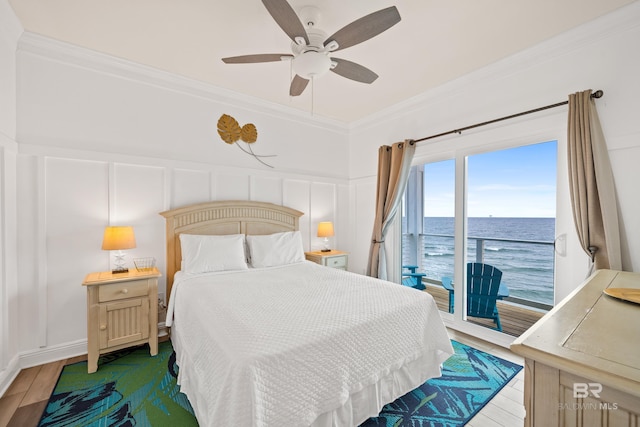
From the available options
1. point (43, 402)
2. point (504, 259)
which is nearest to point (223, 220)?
point (43, 402)

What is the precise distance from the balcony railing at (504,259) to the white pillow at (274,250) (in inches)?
66.6

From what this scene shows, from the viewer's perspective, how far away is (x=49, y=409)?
1.84 meters

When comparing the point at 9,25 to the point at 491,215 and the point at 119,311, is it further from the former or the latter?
the point at 491,215

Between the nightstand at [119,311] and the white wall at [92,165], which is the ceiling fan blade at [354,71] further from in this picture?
the nightstand at [119,311]

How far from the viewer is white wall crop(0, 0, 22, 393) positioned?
6.75 feet

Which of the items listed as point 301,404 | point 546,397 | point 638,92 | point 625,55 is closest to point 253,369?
point 301,404

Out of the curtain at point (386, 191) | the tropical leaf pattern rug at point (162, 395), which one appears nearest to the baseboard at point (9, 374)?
the tropical leaf pattern rug at point (162, 395)

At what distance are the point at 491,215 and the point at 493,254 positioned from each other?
2.04 ft

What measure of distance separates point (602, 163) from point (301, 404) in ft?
9.09

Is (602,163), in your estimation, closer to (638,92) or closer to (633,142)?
(633,142)

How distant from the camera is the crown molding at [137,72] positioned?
2.41 metres

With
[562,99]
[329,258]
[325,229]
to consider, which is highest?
[562,99]

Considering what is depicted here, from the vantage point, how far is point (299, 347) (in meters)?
1.35

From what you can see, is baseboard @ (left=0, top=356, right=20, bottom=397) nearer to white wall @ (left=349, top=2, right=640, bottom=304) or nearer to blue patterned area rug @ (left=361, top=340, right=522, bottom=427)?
blue patterned area rug @ (left=361, top=340, right=522, bottom=427)
